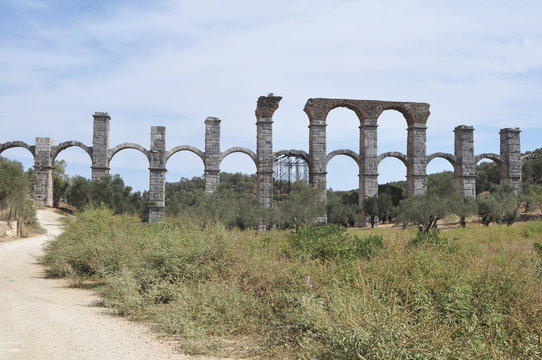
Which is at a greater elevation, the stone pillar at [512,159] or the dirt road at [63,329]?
the stone pillar at [512,159]

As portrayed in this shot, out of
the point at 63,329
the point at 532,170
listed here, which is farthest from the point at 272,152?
the point at 532,170

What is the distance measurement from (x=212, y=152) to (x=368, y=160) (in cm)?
858

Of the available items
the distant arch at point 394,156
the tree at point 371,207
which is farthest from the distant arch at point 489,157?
the tree at point 371,207

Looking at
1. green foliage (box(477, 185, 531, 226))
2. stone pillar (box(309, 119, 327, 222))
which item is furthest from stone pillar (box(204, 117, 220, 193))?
green foliage (box(477, 185, 531, 226))

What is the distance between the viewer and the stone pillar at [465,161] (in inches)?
1177

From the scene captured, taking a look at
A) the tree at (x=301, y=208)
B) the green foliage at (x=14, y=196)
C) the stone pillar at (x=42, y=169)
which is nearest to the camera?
the green foliage at (x=14, y=196)

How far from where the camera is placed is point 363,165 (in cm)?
2909

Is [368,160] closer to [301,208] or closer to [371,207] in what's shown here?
[371,207]

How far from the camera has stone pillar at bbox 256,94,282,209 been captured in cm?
2802

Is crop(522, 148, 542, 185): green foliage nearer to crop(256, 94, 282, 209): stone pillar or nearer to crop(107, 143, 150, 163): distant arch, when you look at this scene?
crop(256, 94, 282, 209): stone pillar

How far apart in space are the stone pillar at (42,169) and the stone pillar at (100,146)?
2439mm

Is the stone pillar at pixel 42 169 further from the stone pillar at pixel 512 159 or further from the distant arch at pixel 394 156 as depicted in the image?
the stone pillar at pixel 512 159

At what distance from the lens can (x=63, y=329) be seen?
6.38m

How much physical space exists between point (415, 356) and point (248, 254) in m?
4.46
